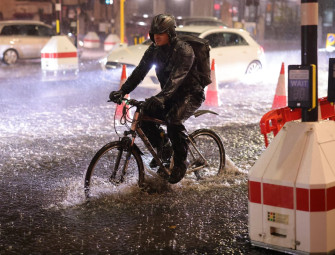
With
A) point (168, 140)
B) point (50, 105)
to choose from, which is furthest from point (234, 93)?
point (168, 140)

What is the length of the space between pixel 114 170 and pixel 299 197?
226 cm

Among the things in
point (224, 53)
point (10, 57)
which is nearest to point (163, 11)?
point (10, 57)

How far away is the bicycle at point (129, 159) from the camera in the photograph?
6344 mm

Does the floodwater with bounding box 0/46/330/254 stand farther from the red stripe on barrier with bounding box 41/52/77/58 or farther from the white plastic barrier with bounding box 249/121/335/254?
the red stripe on barrier with bounding box 41/52/77/58

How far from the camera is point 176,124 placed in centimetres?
649

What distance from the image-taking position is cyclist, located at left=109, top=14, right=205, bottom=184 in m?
6.23

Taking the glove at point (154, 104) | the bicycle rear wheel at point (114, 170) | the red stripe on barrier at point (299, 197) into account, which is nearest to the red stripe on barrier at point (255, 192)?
the red stripe on barrier at point (299, 197)

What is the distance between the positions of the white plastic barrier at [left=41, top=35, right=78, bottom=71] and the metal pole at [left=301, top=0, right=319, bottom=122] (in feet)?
46.2

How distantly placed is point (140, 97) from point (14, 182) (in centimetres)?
746

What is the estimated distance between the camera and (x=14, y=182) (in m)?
7.27

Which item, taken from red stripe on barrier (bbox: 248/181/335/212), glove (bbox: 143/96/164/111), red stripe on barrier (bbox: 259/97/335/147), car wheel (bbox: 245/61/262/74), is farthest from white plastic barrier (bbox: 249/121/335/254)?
car wheel (bbox: 245/61/262/74)

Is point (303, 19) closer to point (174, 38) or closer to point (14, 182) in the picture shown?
point (174, 38)

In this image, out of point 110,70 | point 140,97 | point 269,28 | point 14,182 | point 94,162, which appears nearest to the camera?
point 94,162

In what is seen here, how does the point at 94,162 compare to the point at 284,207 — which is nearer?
the point at 284,207
